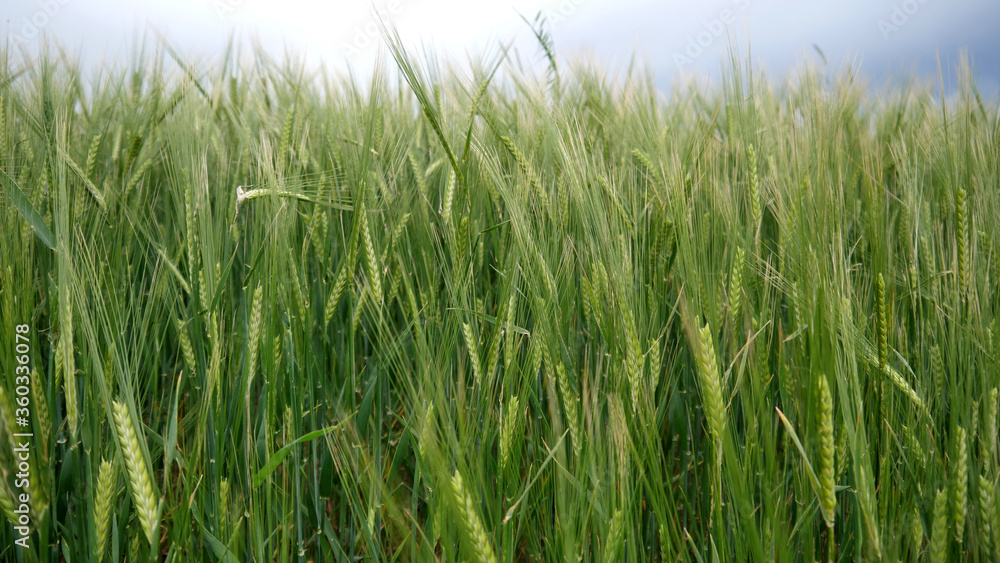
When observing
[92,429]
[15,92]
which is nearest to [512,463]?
[92,429]

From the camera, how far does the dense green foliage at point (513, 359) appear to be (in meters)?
0.72

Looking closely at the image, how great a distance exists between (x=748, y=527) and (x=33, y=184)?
1398mm

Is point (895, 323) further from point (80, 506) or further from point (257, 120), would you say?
point (257, 120)

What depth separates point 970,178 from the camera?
1154 millimetres

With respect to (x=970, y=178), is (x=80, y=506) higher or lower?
lower

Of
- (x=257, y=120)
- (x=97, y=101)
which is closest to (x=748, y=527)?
(x=257, y=120)

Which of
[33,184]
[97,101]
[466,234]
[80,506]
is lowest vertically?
[80,506]

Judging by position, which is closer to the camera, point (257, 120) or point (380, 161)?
point (380, 161)

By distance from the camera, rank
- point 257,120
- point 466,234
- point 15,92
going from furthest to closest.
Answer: point 257,120 < point 15,92 < point 466,234

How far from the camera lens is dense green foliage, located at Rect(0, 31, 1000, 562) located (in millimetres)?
719

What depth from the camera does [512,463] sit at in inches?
31.4

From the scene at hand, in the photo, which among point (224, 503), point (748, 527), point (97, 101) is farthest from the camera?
point (97, 101)

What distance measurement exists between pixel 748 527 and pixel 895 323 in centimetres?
70

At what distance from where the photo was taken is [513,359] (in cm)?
80
